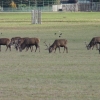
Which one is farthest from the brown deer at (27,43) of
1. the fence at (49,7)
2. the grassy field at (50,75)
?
the fence at (49,7)

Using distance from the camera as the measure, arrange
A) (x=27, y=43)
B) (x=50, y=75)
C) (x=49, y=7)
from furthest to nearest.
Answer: (x=49, y=7), (x=27, y=43), (x=50, y=75)

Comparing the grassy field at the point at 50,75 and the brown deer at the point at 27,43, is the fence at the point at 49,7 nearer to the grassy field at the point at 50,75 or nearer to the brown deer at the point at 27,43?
the brown deer at the point at 27,43

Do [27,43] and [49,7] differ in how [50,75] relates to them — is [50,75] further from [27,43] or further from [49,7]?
[49,7]

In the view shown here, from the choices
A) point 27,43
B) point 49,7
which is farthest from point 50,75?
point 49,7

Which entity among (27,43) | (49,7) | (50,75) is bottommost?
(49,7)

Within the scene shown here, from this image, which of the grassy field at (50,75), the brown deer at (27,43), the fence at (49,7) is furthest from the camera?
the fence at (49,7)

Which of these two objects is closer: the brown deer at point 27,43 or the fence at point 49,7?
the brown deer at point 27,43

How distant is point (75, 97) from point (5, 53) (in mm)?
12680

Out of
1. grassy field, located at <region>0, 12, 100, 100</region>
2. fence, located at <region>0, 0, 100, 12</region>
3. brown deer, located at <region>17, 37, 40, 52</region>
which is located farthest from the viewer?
fence, located at <region>0, 0, 100, 12</region>

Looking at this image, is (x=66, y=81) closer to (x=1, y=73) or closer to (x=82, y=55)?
(x=1, y=73)

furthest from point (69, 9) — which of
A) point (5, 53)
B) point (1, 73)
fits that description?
point (1, 73)

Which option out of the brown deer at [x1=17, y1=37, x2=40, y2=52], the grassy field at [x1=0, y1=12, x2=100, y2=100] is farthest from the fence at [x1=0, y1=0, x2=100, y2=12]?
the grassy field at [x1=0, y1=12, x2=100, y2=100]

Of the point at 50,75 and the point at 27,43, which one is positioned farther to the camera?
the point at 27,43

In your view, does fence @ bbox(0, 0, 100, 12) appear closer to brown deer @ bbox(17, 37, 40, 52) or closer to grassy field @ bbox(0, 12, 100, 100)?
brown deer @ bbox(17, 37, 40, 52)
